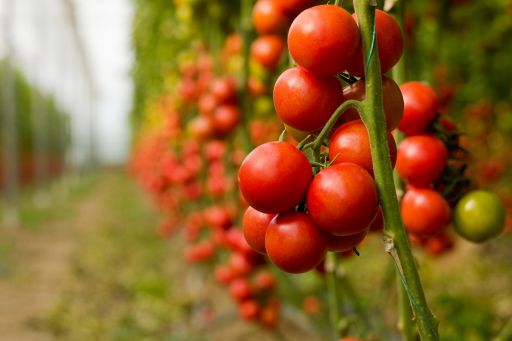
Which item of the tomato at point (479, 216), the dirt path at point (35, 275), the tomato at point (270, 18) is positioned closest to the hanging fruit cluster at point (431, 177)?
the tomato at point (479, 216)

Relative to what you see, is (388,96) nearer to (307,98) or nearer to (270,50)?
(307,98)

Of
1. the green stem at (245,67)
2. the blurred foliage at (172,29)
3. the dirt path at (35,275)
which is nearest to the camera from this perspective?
the green stem at (245,67)

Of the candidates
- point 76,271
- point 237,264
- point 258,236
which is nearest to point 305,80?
point 258,236

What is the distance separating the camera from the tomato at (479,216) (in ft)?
2.95

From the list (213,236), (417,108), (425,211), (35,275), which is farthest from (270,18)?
(35,275)

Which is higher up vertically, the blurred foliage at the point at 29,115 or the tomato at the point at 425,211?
the tomato at the point at 425,211

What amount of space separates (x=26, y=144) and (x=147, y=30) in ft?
36.9

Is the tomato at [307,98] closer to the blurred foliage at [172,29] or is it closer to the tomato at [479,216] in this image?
the tomato at [479,216]

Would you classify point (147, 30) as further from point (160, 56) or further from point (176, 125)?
point (176, 125)

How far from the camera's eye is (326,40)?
57cm

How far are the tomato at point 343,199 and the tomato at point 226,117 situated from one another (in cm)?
125

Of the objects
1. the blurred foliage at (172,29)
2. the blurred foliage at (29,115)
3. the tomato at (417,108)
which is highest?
the tomato at (417,108)

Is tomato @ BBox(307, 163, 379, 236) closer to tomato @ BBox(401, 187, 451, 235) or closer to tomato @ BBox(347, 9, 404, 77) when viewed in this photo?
tomato @ BBox(347, 9, 404, 77)

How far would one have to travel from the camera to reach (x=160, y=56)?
15.2ft
